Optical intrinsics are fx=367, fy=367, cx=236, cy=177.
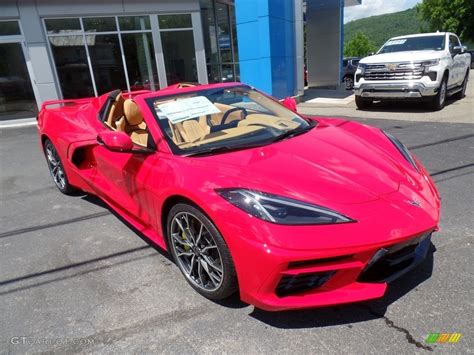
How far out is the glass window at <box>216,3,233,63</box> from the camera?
15.9 metres

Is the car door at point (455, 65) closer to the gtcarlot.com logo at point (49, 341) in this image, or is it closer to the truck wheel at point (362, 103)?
the truck wheel at point (362, 103)

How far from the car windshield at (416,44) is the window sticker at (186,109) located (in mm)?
8026

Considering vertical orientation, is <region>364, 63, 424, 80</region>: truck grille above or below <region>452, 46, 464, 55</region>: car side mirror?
below

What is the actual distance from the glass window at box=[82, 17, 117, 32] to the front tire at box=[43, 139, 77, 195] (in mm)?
8711

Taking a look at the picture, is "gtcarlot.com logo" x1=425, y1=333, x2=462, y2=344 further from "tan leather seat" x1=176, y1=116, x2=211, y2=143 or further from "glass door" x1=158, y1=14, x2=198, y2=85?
"glass door" x1=158, y1=14, x2=198, y2=85

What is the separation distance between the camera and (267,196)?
80.3 inches

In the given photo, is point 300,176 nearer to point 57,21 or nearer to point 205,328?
point 205,328

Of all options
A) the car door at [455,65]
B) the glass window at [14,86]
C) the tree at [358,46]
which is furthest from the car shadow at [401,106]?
the tree at [358,46]

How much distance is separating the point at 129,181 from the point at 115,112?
A: 44.7 inches

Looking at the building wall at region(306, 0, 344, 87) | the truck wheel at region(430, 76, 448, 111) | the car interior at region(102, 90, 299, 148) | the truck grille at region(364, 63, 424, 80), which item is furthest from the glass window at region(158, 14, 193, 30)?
the car interior at region(102, 90, 299, 148)

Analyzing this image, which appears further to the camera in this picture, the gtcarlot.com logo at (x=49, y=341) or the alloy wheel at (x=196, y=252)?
the alloy wheel at (x=196, y=252)

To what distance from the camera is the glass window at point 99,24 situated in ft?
39.3

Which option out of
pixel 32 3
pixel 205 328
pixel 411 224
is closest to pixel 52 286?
pixel 205 328

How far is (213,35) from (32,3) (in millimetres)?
6973
